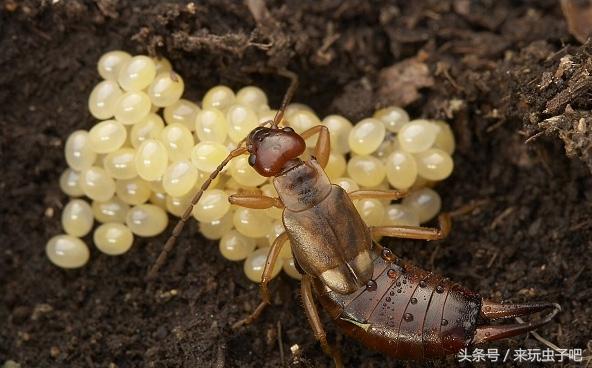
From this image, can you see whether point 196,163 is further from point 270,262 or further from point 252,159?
point 270,262

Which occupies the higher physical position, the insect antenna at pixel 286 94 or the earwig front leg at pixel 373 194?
the insect antenna at pixel 286 94

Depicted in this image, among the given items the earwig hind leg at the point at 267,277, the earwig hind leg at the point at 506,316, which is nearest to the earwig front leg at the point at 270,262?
the earwig hind leg at the point at 267,277

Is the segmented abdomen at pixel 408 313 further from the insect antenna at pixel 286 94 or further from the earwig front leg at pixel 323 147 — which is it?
the insect antenna at pixel 286 94

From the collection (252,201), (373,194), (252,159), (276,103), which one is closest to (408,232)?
(373,194)

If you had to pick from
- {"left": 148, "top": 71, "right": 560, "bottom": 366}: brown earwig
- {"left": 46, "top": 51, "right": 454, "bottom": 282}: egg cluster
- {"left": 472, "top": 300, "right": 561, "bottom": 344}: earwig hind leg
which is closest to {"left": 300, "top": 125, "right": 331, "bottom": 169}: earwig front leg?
{"left": 148, "top": 71, "right": 560, "bottom": 366}: brown earwig

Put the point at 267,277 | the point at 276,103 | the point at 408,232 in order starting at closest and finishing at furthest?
1. the point at 267,277
2. the point at 408,232
3. the point at 276,103

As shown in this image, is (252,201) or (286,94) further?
(286,94)

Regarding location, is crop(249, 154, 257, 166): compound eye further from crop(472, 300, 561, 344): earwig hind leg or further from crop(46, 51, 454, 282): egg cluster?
crop(472, 300, 561, 344): earwig hind leg

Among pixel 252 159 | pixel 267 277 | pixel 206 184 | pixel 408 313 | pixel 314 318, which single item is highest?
pixel 252 159
